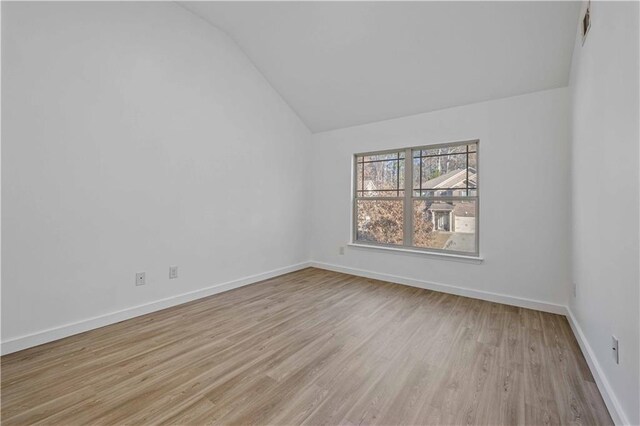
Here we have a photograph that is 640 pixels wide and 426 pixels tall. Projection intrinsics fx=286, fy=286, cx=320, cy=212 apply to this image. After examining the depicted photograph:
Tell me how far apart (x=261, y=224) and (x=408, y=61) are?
8.90 feet

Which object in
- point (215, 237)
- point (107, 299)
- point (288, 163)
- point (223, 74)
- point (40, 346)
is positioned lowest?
point (40, 346)

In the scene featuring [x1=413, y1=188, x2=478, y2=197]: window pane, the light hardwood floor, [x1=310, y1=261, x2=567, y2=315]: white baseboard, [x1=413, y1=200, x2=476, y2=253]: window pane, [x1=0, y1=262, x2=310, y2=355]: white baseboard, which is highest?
[x1=413, y1=188, x2=478, y2=197]: window pane

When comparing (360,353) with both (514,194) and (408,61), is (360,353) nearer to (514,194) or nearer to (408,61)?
(514,194)

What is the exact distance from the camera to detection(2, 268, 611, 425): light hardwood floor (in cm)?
149

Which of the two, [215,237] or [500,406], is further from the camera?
[215,237]

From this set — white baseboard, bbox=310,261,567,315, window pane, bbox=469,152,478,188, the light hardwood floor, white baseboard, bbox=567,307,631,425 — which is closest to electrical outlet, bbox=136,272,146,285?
the light hardwood floor

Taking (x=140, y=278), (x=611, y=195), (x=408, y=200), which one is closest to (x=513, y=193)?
(x=408, y=200)

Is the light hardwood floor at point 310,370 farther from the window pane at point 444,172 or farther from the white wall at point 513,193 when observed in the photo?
the window pane at point 444,172

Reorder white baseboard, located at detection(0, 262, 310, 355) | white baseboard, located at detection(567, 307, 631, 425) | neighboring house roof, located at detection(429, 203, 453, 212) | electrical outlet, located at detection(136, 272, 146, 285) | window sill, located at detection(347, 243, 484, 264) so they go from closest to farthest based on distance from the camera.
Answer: white baseboard, located at detection(567, 307, 631, 425), white baseboard, located at detection(0, 262, 310, 355), electrical outlet, located at detection(136, 272, 146, 285), window sill, located at detection(347, 243, 484, 264), neighboring house roof, located at detection(429, 203, 453, 212)

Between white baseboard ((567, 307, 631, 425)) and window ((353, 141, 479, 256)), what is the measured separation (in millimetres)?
1358

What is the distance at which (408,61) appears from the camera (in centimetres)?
318

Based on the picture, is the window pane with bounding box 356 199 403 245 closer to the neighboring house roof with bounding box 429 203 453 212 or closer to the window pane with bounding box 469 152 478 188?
the neighboring house roof with bounding box 429 203 453 212

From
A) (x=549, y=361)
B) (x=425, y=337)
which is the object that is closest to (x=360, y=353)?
(x=425, y=337)

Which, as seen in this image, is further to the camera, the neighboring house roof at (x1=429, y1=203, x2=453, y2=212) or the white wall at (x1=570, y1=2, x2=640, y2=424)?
the neighboring house roof at (x1=429, y1=203, x2=453, y2=212)
